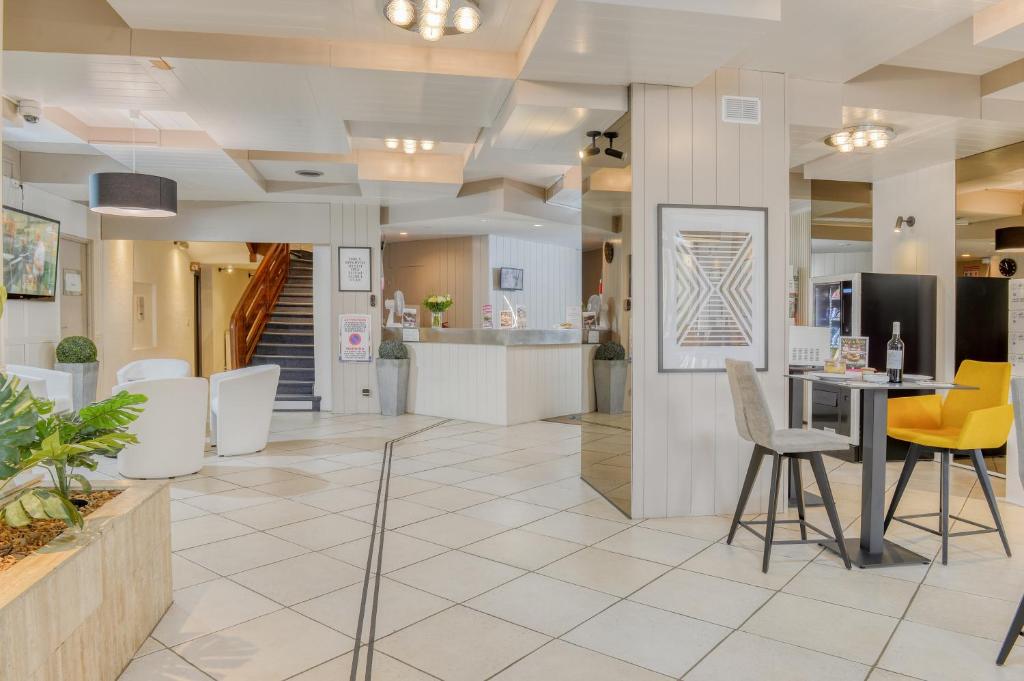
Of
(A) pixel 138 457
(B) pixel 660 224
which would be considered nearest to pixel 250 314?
(A) pixel 138 457

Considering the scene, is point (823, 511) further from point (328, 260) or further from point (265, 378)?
point (328, 260)

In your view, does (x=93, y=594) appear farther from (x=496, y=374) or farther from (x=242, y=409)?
(x=496, y=374)

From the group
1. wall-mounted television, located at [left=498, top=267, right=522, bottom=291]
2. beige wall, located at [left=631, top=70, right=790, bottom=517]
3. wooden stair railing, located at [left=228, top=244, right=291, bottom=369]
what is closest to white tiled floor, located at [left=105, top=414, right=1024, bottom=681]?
beige wall, located at [left=631, top=70, right=790, bottom=517]

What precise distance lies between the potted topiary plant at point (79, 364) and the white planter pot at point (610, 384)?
592 cm

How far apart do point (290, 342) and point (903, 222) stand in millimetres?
8928

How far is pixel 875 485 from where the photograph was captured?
10.7 feet

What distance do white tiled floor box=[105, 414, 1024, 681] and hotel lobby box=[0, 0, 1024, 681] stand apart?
20 mm

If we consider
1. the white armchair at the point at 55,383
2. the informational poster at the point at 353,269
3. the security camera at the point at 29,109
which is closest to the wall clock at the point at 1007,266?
the informational poster at the point at 353,269

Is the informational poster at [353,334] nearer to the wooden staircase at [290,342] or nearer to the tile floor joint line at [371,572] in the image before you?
the wooden staircase at [290,342]

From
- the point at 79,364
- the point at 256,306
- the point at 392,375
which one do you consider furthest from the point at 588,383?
the point at 256,306

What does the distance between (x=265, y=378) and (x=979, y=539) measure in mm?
5475

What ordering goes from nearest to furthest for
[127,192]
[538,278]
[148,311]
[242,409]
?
[127,192] < [242,409] < [148,311] < [538,278]

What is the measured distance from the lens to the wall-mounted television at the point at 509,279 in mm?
10914

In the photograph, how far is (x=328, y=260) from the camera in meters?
8.88
